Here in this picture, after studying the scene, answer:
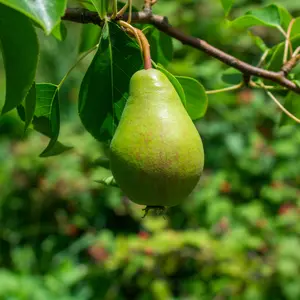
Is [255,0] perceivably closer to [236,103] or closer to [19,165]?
[236,103]

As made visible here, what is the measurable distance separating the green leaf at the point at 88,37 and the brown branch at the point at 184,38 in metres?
0.24

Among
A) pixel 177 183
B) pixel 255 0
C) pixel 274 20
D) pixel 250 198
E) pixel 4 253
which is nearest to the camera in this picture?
pixel 177 183

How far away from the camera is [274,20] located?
100 centimetres

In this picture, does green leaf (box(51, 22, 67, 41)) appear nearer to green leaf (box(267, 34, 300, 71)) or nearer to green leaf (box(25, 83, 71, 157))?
green leaf (box(25, 83, 71, 157))

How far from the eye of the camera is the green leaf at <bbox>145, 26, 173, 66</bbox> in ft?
2.82

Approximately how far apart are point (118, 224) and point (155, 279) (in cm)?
57

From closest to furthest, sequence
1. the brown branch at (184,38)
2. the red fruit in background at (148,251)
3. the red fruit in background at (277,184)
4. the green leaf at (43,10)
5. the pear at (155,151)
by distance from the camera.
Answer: the green leaf at (43,10), the pear at (155,151), the brown branch at (184,38), the red fruit in background at (148,251), the red fruit in background at (277,184)

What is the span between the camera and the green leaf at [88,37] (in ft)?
3.29

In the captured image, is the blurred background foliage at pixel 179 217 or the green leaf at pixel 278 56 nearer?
the green leaf at pixel 278 56

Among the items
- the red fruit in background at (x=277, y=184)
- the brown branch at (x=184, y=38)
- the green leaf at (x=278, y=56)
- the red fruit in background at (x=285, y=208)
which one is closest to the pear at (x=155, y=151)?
the brown branch at (x=184, y=38)

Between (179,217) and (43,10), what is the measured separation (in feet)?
7.57

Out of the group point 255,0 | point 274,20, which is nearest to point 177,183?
point 274,20

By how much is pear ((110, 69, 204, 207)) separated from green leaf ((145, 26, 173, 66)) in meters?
0.24

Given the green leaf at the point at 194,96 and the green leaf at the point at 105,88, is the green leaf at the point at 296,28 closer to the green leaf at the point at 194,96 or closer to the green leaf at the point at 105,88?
the green leaf at the point at 194,96
